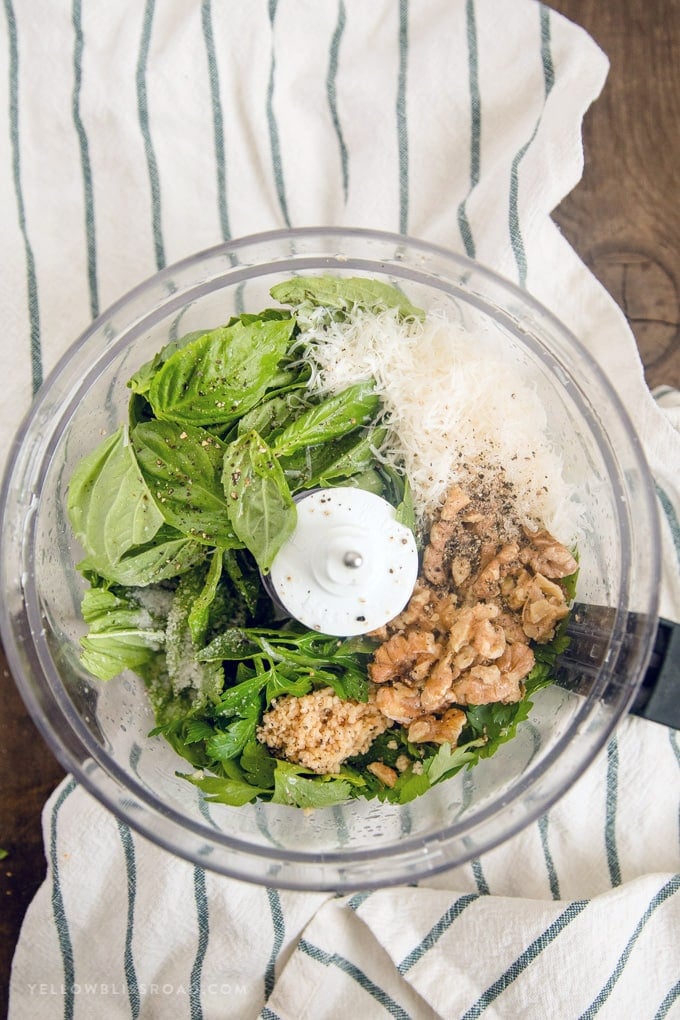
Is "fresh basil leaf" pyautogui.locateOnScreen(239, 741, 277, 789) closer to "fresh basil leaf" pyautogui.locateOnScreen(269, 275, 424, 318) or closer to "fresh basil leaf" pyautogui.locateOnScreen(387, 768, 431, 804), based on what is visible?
"fresh basil leaf" pyautogui.locateOnScreen(387, 768, 431, 804)

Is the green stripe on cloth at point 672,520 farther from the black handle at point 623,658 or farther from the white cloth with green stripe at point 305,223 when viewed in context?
the black handle at point 623,658

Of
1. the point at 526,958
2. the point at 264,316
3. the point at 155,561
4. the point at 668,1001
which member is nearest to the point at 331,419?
the point at 264,316

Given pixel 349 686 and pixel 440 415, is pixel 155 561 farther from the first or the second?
pixel 440 415

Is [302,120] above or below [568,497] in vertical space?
above

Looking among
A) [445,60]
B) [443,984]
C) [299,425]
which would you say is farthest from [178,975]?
[445,60]

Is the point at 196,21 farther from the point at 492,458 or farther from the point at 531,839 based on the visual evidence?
the point at 531,839

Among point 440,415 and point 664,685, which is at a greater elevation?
point 440,415
